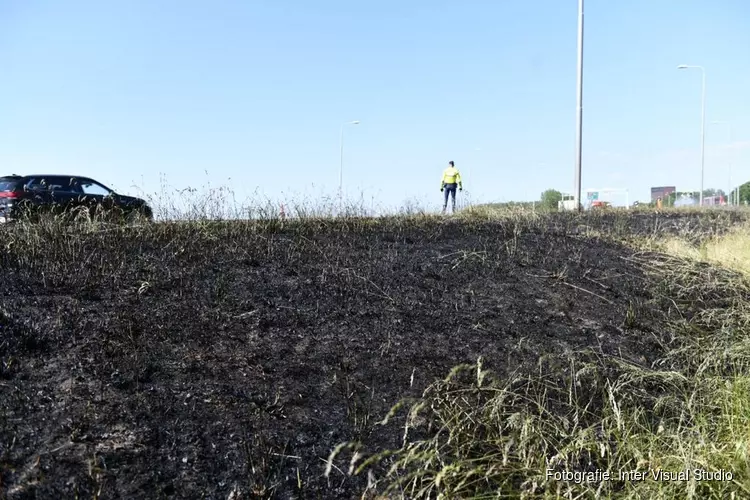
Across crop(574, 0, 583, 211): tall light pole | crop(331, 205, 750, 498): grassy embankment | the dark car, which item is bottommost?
crop(331, 205, 750, 498): grassy embankment

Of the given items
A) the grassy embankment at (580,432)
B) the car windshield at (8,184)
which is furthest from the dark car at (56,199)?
the grassy embankment at (580,432)

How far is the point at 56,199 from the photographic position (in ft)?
39.0

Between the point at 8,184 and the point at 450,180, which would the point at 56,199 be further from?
the point at 450,180

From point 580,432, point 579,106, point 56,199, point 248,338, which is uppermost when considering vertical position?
point 579,106

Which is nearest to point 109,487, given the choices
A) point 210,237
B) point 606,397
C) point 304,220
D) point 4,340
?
point 4,340

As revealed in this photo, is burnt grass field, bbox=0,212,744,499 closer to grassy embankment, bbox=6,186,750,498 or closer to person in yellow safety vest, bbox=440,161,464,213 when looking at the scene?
grassy embankment, bbox=6,186,750,498

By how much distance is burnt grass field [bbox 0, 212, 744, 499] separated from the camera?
2.79 metres

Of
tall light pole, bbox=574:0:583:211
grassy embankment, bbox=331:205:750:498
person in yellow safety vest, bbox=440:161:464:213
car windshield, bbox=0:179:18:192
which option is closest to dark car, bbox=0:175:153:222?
car windshield, bbox=0:179:18:192

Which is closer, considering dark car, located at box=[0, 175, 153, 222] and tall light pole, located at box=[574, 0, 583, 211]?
dark car, located at box=[0, 175, 153, 222]

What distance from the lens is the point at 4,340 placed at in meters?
3.32

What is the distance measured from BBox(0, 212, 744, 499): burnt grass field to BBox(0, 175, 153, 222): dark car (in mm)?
795

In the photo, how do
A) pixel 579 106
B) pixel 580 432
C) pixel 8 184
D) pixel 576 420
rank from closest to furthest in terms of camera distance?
1. pixel 580 432
2. pixel 576 420
3. pixel 8 184
4. pixel 579 106

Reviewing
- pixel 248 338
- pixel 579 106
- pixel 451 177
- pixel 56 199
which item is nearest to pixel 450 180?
pixel 451 177

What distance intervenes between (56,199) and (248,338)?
980 centimetres
